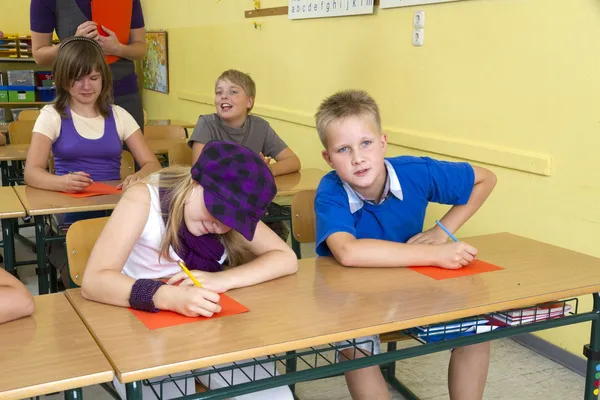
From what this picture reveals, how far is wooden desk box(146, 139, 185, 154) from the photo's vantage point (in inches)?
156

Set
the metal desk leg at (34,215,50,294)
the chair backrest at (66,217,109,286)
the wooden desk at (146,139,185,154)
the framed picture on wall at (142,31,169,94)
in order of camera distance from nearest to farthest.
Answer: the chair backrest at (66,217,109,286) < the metal desk leg at (34,215,50,294) < the wooden desk at (146,139,185,154) < the framed picture on wall at (142,31,169,94)

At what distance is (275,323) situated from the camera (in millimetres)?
1363

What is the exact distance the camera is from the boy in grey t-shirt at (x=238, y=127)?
3.35 m

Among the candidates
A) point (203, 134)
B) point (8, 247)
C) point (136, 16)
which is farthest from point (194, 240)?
point (136, 16)

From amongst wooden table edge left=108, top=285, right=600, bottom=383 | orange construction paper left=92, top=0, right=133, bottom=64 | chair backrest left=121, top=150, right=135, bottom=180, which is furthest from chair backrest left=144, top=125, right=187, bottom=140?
wooden table edge left=108, top=285, right=600, bottom=383

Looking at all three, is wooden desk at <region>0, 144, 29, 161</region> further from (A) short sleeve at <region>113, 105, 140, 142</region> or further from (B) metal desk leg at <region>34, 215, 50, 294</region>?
(B) metal desk leg at <region>34, 215, 50, 294</region>

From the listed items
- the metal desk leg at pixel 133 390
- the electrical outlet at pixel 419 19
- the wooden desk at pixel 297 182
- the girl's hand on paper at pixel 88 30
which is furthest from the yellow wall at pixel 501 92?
the metal desk leg at pixel 133 390

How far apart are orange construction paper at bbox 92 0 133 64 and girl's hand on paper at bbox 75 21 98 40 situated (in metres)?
0.16

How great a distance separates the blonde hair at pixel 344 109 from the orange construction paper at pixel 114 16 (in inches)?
70.0

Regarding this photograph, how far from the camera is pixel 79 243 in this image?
6.10ft

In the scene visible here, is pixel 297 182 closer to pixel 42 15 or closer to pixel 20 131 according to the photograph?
pixel 42 15

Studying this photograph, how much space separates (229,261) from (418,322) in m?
0.56

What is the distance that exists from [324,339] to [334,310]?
5.7 inches

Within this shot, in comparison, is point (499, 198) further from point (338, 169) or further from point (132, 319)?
point (132, 319)
